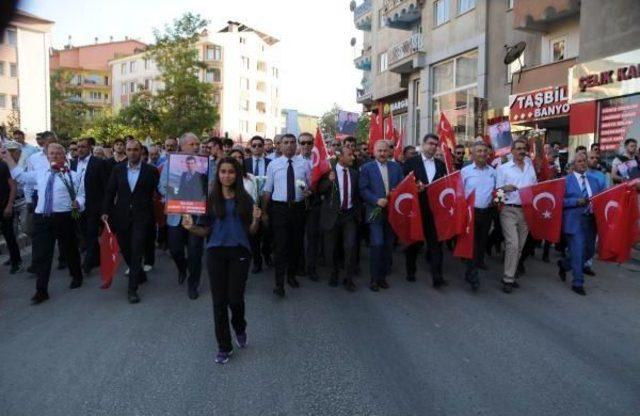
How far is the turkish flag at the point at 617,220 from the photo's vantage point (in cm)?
761

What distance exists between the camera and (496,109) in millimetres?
21812

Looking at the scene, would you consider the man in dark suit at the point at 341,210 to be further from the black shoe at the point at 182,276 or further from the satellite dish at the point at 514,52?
the satellite dish at the point at 514,52

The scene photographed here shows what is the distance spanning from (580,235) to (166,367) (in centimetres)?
570

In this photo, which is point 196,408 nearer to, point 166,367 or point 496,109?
point 166,367

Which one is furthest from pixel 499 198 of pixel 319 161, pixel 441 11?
pixel 441 11

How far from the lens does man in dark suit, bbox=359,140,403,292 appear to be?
755 cm

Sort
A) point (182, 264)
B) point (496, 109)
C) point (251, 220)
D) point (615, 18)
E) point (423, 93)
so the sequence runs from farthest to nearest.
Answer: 1. point (423, 93)
2. point (496, 109)
3. point (615, 18)
4. point (182, 264)
5. point (251, 220)

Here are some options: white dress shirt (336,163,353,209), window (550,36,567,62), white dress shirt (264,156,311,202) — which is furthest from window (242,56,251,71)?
white dress shirt (336,163,353,209)

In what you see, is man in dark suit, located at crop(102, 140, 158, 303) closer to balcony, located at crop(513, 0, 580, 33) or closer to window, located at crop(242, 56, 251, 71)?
balcony, located at crop(513, 0, 580, 33)

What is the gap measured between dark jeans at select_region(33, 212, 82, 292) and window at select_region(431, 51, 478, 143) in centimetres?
1808

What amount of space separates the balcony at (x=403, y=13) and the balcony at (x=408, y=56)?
138 centimetres

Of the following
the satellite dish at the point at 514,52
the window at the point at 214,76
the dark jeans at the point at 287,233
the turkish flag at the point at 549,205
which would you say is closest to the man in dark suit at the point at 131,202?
the dark jeans at the point at 287,233

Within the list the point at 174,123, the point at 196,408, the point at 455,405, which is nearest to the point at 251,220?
the point at 196,408

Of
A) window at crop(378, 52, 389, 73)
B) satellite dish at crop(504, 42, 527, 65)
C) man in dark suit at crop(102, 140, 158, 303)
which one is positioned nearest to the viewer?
man in dark suit at crop(102, 140, 158, 303)
